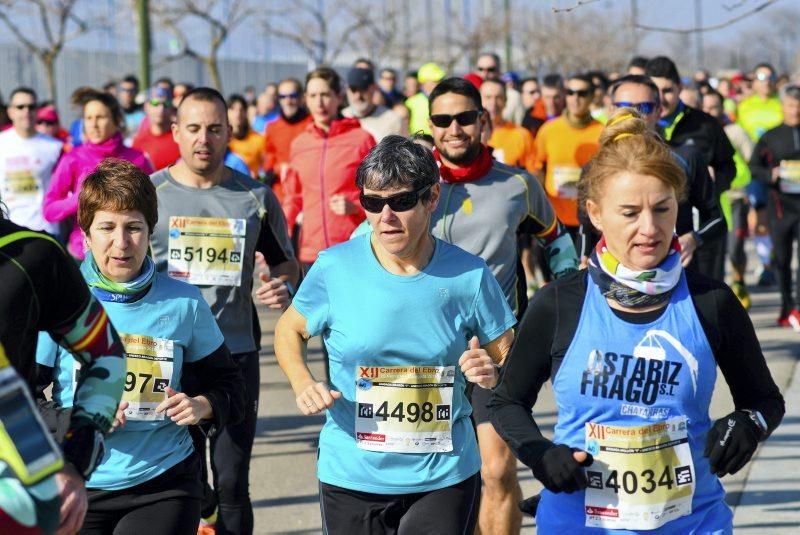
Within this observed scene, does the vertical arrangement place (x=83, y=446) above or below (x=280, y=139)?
below

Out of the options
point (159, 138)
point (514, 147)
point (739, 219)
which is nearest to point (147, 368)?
point (159, 138)

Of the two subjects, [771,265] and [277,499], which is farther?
[771,265]

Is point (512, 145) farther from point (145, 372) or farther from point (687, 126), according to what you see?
point (145, 372)

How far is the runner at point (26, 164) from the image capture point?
10430mm

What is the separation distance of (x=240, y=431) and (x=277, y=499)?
1389mm

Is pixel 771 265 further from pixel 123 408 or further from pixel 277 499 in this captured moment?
pixel 123 408

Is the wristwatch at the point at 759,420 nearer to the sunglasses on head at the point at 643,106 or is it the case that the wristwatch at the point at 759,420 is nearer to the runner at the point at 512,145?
the sunglasses on head at the point at 643,106

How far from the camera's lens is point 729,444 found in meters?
3.47

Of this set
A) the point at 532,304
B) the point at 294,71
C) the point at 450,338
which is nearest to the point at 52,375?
the point at 450,338

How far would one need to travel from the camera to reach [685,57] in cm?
6938

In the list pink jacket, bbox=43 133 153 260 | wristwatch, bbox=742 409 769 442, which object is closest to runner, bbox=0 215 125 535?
→ wristwatch, bbox=742 409 769 442

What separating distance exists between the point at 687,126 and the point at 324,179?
2230mm

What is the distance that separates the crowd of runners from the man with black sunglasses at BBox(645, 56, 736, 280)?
256 cm

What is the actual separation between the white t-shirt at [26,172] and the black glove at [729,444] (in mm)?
7692
